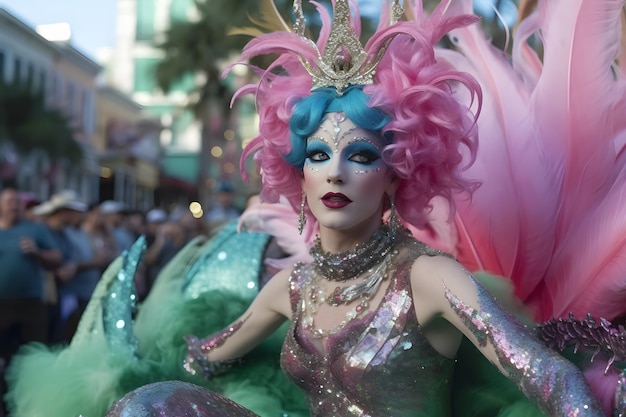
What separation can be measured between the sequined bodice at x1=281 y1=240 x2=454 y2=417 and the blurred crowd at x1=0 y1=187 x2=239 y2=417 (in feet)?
6.64

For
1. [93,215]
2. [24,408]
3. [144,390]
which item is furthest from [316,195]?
[93,215]

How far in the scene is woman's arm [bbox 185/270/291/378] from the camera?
7.42 feet

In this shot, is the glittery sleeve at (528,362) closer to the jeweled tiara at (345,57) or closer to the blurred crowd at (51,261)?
the jeweled tiara at (345,57)

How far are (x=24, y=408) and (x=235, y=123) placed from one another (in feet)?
115

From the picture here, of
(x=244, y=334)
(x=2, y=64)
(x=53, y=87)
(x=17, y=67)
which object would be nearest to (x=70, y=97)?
(x=53, y=87)

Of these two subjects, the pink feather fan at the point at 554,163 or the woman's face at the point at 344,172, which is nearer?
the woman's face at the point at 344,172

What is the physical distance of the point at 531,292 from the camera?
2373 mm

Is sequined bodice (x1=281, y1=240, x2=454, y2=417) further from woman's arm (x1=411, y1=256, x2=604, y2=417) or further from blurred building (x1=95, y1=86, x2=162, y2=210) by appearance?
blurred building (x1=95, y1=86, x2=162, y2=210)

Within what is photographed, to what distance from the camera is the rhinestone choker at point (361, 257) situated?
2.03 m

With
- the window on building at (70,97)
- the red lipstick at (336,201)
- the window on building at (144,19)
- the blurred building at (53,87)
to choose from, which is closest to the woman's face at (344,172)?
the red lipstick at (336,201)

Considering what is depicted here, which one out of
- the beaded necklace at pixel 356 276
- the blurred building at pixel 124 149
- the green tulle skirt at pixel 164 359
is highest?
the beaded necklace at pixel 356 276

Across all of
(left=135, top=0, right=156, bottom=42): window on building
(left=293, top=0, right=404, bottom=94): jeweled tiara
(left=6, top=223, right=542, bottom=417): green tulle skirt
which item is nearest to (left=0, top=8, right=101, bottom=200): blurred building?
(left=6, top=223, right=542, bottom=417): green tulle skirt

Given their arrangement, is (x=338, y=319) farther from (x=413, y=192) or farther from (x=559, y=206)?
(x=559, y=206)

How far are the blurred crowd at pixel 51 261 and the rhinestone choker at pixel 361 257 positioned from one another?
1.97 m
